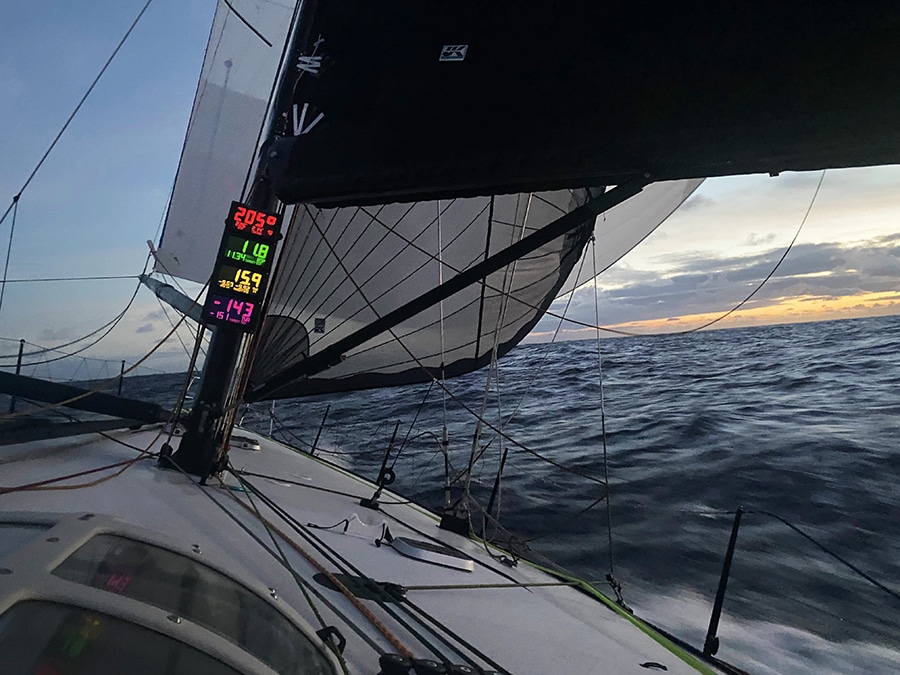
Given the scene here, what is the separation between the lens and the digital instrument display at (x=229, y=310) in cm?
320

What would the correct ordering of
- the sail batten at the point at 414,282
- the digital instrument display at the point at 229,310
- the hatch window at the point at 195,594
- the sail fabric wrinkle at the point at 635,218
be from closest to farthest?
1. the hatch window at the point at 195,594
2. the digital instrument display at the point at 229,310
3. the sail batten at the point at 414,282
4. the sail fabric wrinkle at the point at 635,218

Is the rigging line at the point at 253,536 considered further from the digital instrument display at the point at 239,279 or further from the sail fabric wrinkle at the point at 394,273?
the sail fabric wrinkle at the point at 394,273

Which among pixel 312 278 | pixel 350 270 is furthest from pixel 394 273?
pixel 312 278

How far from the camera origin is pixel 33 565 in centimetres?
102

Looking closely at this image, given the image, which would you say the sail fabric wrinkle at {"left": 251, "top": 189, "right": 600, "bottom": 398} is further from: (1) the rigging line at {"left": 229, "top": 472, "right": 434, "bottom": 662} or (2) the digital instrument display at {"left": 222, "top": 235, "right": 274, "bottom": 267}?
(1) the rigging line at {"left": 229, "top": 472, "right": 434, "bottom": 662}

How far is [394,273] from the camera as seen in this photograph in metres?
6.23

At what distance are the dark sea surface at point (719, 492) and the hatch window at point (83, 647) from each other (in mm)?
2031

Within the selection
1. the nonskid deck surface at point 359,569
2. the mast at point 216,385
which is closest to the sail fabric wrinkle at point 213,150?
the nonskid deck surface at point 359,569

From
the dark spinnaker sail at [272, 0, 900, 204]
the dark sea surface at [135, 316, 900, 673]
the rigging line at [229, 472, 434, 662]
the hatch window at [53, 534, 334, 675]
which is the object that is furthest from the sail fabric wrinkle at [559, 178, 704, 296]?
the hatch window at [53, 534, 334, 675]

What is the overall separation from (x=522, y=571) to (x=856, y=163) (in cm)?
264

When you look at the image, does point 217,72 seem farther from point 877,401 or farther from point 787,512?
point 877,401

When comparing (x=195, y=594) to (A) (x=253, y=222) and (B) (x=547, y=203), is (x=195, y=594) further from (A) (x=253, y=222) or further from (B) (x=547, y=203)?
(B) (x=547, y=203)

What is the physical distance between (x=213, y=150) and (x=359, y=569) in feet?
29.2

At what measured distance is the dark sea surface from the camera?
3.85 meters
